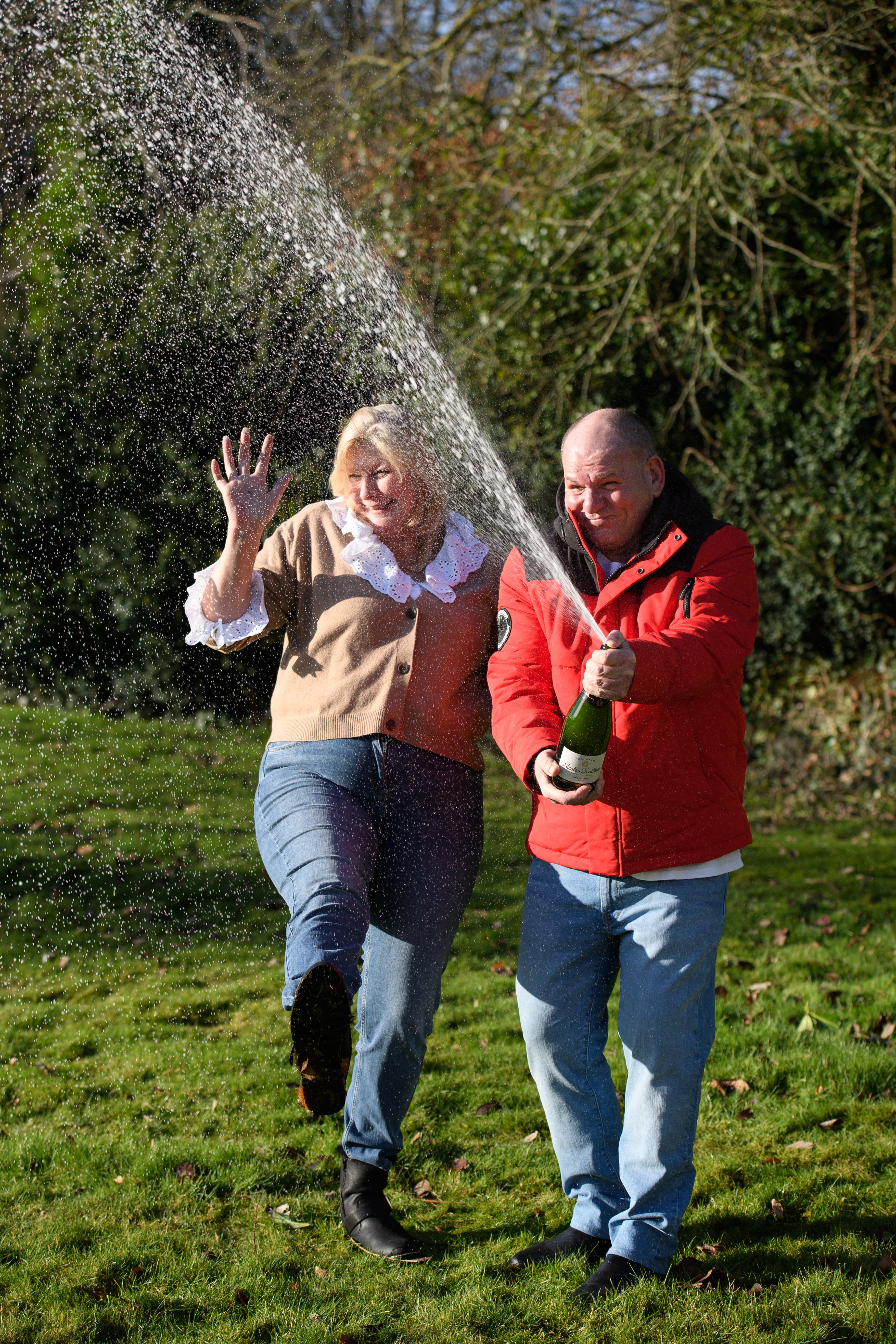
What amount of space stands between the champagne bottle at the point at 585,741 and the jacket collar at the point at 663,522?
13.9 inches

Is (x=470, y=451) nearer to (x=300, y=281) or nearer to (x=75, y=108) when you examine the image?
(x=300, y=281)

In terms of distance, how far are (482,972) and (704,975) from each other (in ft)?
8.42

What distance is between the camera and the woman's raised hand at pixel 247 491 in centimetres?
278

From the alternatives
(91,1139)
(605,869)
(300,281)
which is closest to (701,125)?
(300,281)

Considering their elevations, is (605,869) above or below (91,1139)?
above

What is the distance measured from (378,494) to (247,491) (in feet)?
1.11

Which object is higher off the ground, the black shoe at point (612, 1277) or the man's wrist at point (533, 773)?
the man's wrist at point (533, 773)

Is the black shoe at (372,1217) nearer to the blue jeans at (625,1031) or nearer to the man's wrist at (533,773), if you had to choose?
the blue jeans at (625,1031)

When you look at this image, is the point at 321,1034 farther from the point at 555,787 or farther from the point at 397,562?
the point at 397,562

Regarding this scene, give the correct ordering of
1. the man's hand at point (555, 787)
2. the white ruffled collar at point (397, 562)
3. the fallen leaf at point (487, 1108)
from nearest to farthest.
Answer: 1. the man's hand at point (555, 787)
2. the white ruffled collar at point (397, 562)
3. the fallen leaf at point (487, 1108)

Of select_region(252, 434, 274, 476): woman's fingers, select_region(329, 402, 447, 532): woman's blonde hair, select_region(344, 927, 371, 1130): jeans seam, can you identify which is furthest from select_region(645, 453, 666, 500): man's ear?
select_region(344, 927, 371, 1130): jeans seam

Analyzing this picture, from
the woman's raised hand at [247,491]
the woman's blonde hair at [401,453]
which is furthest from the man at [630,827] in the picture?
the woman's raised hand at [247,491]

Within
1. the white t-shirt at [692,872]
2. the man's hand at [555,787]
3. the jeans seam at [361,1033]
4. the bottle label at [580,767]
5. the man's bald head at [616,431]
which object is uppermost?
the man's bald head at [616,431]

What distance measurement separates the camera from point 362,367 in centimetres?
495
